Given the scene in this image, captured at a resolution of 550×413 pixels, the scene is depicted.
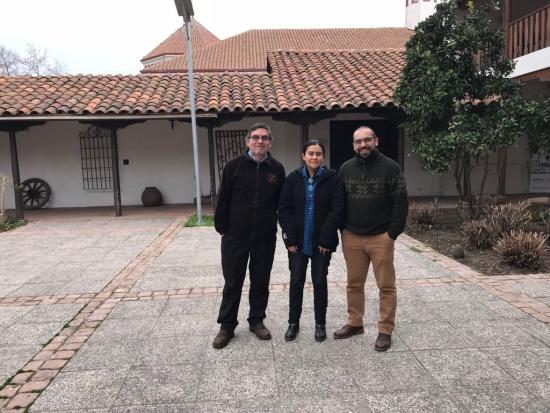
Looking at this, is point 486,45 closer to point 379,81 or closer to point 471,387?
point 379,81

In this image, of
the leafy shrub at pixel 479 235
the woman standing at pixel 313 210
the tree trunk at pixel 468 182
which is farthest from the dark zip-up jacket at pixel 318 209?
the tree trunk at pixel 468 182

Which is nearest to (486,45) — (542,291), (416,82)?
(416,82)

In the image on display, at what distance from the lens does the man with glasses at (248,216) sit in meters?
3.42

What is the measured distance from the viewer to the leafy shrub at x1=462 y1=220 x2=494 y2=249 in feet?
21.5

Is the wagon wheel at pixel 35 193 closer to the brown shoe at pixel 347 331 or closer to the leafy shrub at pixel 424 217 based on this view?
the leafy shrub at pixel 424 217

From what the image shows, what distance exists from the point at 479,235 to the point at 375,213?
4.06 meters

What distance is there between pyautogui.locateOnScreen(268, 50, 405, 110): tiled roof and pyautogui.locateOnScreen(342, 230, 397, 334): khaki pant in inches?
273

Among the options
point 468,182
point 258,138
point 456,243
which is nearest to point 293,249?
point 258,138

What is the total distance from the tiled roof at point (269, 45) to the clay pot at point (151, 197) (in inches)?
462

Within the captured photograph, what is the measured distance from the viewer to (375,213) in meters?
3.26

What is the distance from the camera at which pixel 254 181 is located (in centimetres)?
342

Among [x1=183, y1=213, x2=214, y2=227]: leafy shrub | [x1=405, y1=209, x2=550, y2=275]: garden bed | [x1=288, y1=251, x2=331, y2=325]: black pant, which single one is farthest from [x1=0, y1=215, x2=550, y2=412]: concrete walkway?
[x1=183, y1=213, x2=214, y2=227]: leafy shrub

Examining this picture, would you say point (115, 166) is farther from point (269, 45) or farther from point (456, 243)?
point (269, 45)

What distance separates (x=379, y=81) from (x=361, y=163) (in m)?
8.70
